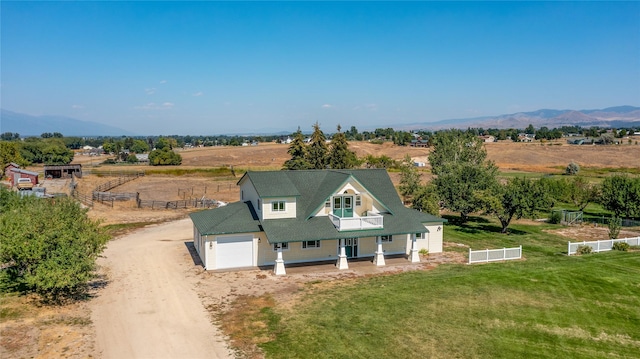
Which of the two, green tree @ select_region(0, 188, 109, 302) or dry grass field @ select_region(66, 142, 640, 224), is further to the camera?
dry grass field @ select_region(66, 142, 640, 224)

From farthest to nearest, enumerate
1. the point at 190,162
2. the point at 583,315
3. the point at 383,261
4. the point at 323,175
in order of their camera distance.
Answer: the point at 190,162 < the point at 323,175 < the point at 383,261 < the point at 583,315

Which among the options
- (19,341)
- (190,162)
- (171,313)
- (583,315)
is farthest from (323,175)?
(190,162)

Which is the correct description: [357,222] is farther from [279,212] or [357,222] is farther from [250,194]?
[250,194]

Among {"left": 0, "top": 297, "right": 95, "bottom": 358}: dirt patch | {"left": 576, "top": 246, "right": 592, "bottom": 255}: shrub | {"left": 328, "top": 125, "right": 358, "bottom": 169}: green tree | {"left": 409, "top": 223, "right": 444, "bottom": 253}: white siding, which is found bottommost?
{"left": 576, "top": 246, "right": 592, "bottom": 255}: shrub

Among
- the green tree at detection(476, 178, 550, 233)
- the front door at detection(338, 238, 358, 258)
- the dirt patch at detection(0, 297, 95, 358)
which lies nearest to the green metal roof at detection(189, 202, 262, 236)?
the front door at detection(338, 238, 358, 258)

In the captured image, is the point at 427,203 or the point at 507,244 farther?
the point at 427,203

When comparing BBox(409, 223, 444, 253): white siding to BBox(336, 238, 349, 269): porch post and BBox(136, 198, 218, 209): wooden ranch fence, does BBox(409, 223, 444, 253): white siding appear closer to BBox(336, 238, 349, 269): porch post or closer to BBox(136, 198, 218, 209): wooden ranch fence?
BBox(336, 238, 349, 269): porch post

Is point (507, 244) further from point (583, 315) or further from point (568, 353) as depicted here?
point (568, 353)
